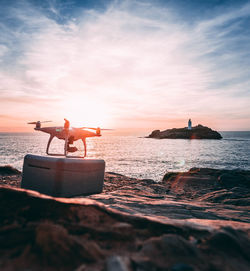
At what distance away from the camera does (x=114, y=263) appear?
1.57 metres

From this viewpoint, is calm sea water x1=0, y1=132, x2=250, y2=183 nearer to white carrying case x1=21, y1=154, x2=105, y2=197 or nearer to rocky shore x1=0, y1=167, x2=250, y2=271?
white carrying case x1=21, y1=154, x2=105, y2=197

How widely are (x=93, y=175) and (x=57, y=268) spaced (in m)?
3.26

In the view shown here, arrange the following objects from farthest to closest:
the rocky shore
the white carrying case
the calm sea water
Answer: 1. the calm sea water
2. the white carrying case
3. the rocky shore

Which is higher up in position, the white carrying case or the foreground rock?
the foreground rock

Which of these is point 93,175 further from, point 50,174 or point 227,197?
point 227,197

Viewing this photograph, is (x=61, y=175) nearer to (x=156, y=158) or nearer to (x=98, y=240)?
(x=98, y=240)

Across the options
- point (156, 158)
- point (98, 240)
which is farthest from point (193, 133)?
point (98, 240)

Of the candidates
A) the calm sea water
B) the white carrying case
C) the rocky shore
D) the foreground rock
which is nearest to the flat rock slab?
the rocky shore

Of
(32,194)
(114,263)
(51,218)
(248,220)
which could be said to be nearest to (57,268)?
(114,263)

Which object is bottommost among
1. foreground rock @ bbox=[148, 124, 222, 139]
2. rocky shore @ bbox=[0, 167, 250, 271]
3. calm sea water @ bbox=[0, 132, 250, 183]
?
calm sea water @ bbox=[0, 132, 250, 183]

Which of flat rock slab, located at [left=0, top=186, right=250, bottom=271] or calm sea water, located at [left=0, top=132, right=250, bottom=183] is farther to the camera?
calm sea water, located at [left=0, top=132, right=250, bottom=183]

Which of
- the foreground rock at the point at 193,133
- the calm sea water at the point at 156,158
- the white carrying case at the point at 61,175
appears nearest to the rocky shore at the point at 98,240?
the white carrying case at the point at 61,175

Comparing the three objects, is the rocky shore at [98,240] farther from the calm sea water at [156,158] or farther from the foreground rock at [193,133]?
the foreground rock at [193,133]

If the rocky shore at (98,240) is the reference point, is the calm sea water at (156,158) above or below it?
below
